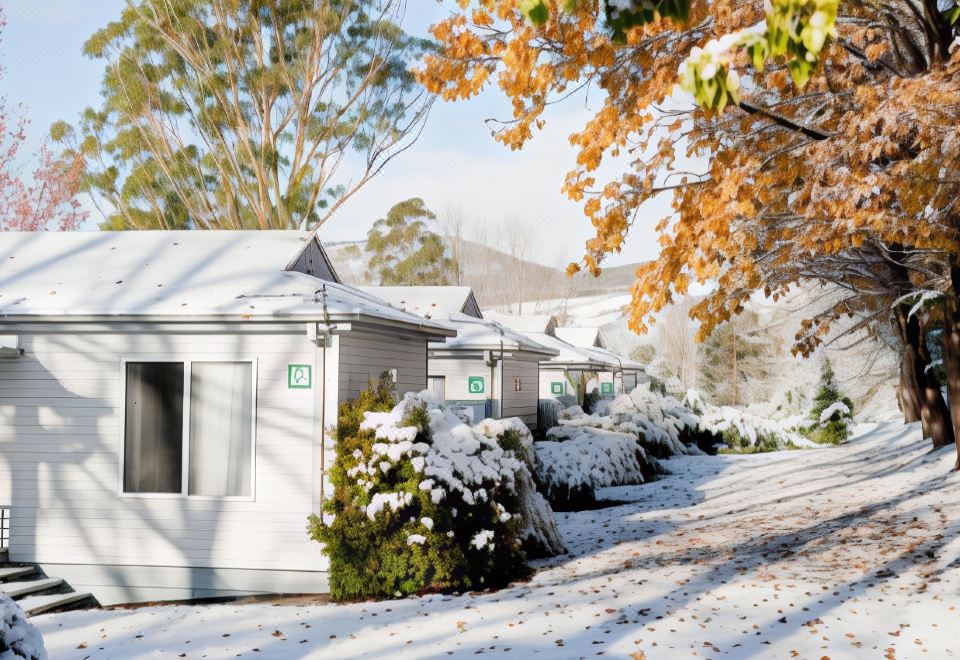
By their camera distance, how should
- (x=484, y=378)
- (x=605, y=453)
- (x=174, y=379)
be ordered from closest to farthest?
(x=174, y=379), (x=605, y=453), (x=484, y=378)

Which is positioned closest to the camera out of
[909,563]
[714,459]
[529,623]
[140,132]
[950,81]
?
[529,623]

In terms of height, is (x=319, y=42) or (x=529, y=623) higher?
(x=319, y=42)

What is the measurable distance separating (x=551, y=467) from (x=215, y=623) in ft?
30.5

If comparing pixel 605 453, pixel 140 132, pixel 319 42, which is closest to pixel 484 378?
pixel 605 453

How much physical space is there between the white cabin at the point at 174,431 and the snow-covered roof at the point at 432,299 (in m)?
11.4

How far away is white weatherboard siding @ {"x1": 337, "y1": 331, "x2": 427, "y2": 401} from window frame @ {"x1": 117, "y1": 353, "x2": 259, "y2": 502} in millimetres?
1022

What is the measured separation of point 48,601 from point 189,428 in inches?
90.8

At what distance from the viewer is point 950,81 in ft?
27.4

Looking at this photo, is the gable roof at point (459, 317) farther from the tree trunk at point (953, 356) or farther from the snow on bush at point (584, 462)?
the tree trunk at point (953, 356)

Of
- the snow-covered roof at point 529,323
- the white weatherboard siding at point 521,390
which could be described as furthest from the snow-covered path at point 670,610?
the snow-covered roof at point 529,323

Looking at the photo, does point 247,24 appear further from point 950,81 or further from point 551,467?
point 950,81

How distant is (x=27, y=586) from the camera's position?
9.50m

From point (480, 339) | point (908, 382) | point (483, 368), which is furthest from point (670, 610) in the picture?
point (908, 382)

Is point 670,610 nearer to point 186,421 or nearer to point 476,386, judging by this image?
point 186,421
